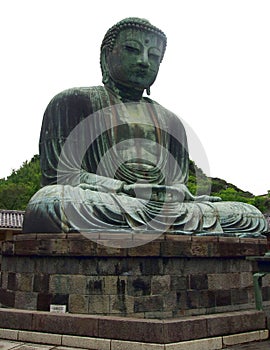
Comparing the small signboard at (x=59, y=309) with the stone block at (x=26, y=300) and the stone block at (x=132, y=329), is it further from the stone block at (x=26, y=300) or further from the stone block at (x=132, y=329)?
the stone block at (x=132, y=329)

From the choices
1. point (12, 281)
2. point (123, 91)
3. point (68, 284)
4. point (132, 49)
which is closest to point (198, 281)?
point (68, 284)

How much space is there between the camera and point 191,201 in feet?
23.7

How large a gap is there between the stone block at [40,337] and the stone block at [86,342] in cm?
9

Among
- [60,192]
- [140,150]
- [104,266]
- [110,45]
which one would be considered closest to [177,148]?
[140,150]

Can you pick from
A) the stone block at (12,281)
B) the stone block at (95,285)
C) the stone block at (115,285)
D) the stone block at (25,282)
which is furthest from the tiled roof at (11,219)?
the stone block at (115,285)

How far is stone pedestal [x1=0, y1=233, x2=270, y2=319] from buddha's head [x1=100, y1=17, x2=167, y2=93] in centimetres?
383

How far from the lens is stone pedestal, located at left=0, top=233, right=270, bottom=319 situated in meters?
4.96

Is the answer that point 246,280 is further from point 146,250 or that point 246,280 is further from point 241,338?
point 146,250

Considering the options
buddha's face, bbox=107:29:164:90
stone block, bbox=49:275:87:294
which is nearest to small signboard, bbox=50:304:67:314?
stone block, bbox=49:275:87:294

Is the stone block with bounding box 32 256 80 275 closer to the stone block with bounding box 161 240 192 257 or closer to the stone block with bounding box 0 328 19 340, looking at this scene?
the stone block with bounding box 0 328 19 340

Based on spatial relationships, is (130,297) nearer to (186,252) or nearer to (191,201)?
(186,252)

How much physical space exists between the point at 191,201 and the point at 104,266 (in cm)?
268

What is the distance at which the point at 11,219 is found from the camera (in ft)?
66.7

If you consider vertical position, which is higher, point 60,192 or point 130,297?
point 60,192
